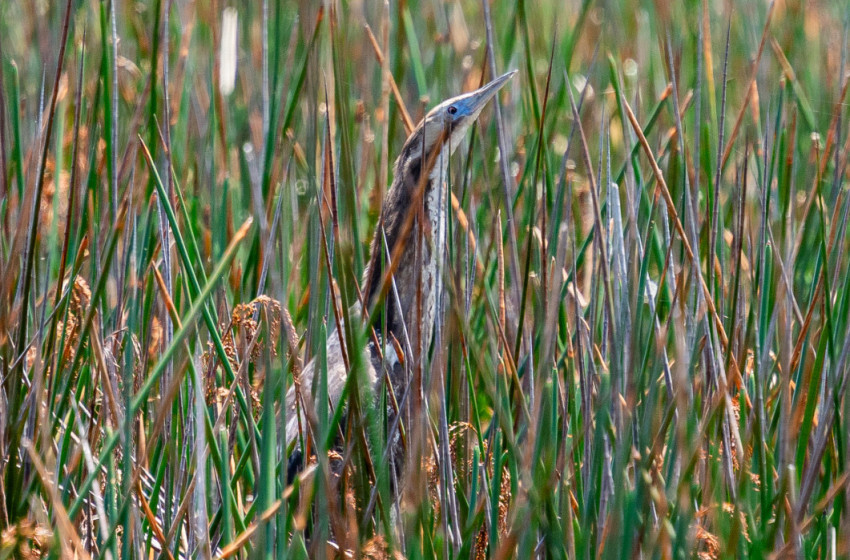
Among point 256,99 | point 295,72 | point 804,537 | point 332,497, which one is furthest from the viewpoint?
point 295,72

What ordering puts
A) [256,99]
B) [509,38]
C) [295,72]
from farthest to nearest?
[509,38] → [295,72] → [256,99]

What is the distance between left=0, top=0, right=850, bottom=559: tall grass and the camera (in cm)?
100

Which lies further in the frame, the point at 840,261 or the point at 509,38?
the point at 509,38

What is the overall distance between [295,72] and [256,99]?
20cm

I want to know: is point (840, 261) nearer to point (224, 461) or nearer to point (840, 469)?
point (840, 469)

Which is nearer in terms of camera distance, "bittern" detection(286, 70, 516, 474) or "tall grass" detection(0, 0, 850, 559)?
"tall grass" detection(0, 0, 850, 559)

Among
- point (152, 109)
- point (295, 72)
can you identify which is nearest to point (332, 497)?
point (152, 109)

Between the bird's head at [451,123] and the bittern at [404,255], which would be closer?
the bittern at [404,255]

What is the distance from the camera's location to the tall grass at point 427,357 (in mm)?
1003

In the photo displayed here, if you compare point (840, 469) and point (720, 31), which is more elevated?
point (720, 31)

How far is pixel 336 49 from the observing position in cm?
96

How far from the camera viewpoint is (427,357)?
1368 millimetres

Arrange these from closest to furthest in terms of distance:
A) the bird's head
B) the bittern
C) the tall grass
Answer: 1. the tall grass
2. the bittern
3. the bird's head

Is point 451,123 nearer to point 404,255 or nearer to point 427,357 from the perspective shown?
point 404,255
